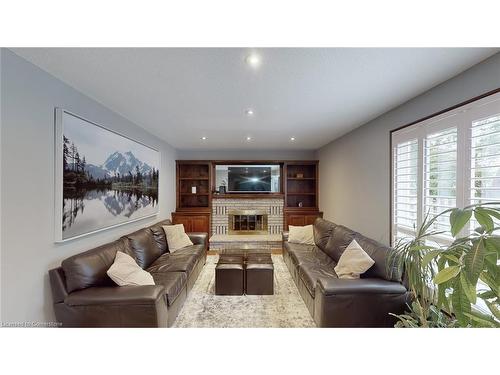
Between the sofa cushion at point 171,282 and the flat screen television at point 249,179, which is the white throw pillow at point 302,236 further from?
the sofa cushion at point 171,282

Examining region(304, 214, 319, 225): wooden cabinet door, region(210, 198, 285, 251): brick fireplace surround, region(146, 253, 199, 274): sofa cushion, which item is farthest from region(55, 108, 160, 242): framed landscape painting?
region(304, 214, 319, 225): wooden cabinet door

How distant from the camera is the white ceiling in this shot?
153 centimetres

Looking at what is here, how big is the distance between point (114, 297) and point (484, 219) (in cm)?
257

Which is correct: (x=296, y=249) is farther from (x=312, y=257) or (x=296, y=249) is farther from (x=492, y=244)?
(x=492, y=244)

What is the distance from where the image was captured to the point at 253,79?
190cm

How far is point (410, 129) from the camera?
7.81 ft

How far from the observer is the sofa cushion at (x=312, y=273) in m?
2.45

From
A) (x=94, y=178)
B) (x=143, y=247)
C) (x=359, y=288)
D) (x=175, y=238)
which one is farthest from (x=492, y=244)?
(x=175, y=238)

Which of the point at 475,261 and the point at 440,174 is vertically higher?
the point at 440,174

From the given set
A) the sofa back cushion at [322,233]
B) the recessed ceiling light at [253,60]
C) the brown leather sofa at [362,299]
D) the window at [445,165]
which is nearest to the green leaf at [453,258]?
the window at [445,165]

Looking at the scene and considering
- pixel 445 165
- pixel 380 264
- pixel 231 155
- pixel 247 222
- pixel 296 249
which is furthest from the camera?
pixel 247 222

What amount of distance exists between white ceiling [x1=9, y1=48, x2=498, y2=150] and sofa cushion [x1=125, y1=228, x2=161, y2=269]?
1.77m
